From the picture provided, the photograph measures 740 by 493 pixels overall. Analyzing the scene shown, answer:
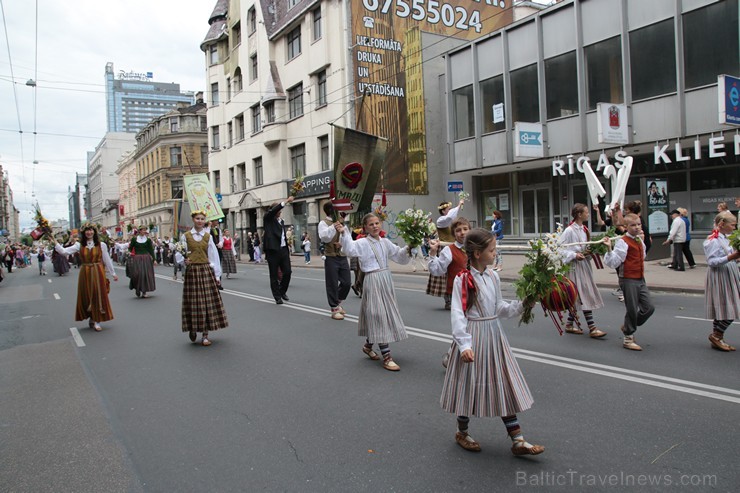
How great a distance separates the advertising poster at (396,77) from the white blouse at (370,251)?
74.6 ft

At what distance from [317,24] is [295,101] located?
16.2ft

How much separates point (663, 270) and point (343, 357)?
11857 mm

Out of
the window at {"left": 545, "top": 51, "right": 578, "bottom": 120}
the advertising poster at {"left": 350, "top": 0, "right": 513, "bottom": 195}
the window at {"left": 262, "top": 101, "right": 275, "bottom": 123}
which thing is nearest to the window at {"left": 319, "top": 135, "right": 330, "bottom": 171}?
the advertising poster at {"left": 350, "top": 0, "right": 513, "bottom": 195}

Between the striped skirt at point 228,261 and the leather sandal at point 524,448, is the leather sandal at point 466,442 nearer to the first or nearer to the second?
the leather sandal at point 524,448

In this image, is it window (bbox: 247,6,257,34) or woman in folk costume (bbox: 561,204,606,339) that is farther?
window (bbox: 247,6,257,34)

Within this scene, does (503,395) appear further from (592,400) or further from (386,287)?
(386,287)

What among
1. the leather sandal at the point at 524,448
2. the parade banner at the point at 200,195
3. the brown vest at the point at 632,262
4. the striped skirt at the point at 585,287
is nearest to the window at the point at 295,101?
the parade banner at the point at 200,195

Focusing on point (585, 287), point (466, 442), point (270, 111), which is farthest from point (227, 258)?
point (270, 111)

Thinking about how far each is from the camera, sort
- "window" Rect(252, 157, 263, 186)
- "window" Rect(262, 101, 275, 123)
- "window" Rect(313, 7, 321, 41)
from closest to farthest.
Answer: "window" Rect(313, 7, 321, 41), "window" Rect(262, 101, 275, 123), "window" Rect(252, 157, 263, 186)

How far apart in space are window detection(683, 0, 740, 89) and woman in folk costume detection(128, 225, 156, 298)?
17373 mm

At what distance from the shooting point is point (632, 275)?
6613mm

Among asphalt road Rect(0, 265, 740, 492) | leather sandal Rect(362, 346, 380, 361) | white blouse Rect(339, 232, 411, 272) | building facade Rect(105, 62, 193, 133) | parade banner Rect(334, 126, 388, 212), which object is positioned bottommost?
asphalt road Rect(0, 265, 740, 492)

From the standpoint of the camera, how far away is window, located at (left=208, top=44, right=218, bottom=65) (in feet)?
152

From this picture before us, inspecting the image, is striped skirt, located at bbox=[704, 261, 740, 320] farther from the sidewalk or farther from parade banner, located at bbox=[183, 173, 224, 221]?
parade banner, located at bbox=[183, 173, 224, 221]
